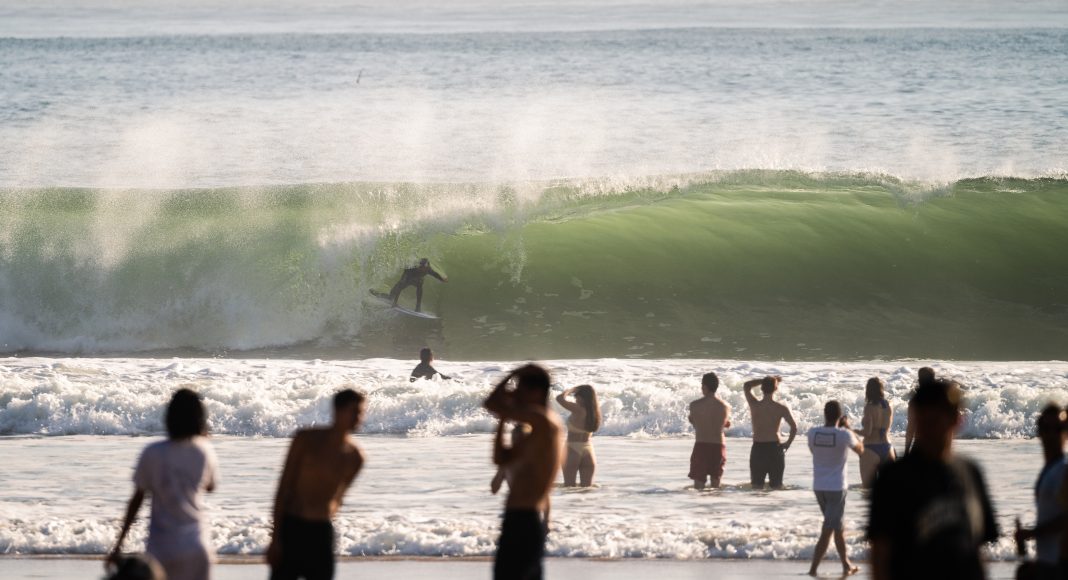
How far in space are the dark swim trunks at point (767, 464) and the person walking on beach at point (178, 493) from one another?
696 cm

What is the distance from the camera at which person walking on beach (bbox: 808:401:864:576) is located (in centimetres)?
878

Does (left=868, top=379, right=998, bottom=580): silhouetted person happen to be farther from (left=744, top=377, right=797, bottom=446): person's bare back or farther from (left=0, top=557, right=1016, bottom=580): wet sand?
(left=744, top=377, right=797, bottom=446): person's bare back

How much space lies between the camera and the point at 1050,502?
5457mm

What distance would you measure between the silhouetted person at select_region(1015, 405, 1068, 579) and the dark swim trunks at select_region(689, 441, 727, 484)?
6.00 m

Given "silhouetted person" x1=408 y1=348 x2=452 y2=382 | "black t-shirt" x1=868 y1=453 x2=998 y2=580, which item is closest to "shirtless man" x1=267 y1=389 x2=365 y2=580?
"black t-shirt" x1=868 y1=453 x2=998 y2=580

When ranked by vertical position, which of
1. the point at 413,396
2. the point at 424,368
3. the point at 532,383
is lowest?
the point at 532,383

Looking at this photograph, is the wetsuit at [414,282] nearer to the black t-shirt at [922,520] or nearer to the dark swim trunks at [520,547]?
the dark swim trunks at [520,547]

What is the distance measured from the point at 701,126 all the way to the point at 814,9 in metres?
38.3

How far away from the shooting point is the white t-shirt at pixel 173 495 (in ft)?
18.5

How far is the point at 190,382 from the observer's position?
16625mm

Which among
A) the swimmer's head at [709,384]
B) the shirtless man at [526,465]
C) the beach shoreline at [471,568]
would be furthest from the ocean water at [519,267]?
the shirtless man at [526,465]

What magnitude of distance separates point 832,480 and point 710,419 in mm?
3052

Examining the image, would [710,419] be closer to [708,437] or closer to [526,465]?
[708,437]

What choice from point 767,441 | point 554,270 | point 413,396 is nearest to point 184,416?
point 767,441
